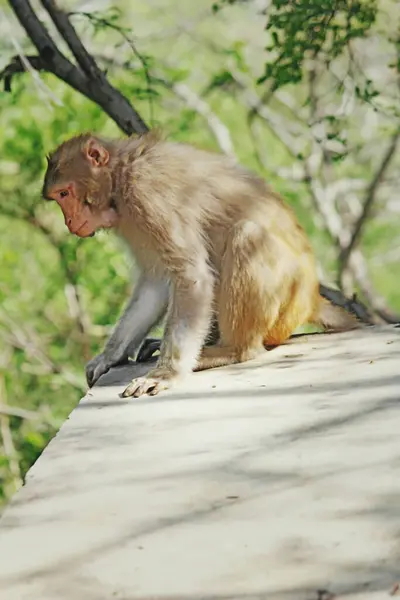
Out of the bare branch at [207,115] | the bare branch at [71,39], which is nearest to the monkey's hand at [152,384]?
the bare branch at [71,39]

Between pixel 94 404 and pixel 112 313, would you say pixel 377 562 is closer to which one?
pixel 94 404

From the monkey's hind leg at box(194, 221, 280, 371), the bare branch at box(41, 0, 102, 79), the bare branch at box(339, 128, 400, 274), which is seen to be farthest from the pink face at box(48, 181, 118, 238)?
the bare branch at box(339, 128, 400, 274)

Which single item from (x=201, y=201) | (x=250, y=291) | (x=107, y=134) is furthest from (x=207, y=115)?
(x=250, y=291)

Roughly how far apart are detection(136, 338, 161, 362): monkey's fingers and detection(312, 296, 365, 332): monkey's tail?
74 centimetres

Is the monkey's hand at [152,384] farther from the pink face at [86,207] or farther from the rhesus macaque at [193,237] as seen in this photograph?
the pink face at [86,207]

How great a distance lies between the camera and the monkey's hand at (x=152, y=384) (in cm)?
339

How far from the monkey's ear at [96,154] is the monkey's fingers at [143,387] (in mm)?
973

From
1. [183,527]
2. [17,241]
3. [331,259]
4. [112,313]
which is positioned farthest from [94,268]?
[183,527]

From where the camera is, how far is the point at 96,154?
12.7 feet

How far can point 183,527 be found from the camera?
2.06 m

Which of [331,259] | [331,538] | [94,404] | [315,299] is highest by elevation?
[331,538]

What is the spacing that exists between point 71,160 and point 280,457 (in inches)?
73.5

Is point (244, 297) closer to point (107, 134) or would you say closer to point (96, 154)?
point (96, 154)

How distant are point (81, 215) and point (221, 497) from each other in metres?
1.91
